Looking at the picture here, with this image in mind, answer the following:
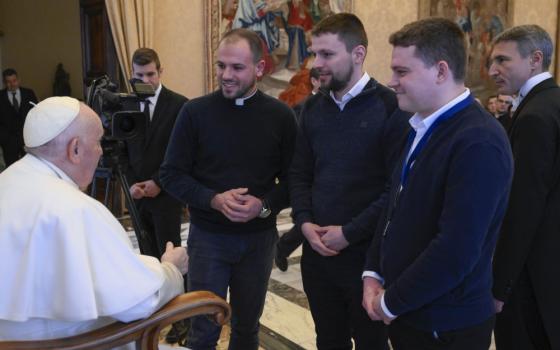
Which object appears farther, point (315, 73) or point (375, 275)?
point (315, 73)

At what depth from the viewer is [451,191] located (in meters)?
1.54

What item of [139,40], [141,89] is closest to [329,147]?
[141,89]

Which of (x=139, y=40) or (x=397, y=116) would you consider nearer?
(x=397, y=116)

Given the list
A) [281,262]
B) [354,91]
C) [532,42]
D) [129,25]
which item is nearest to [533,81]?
[532,42]

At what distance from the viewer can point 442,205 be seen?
5.32 ft

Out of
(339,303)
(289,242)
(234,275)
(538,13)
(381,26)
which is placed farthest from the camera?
(538,13)

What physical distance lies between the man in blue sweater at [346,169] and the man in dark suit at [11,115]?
21.6 ft

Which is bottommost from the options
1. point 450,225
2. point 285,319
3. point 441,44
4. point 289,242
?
point 285,319

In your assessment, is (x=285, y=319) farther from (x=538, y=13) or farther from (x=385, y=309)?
(x=538, y=13)

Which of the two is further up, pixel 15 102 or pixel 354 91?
pixel 354 91

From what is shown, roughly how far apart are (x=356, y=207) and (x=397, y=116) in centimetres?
42

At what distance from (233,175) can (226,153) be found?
11 cm

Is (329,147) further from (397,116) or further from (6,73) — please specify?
(6,73)

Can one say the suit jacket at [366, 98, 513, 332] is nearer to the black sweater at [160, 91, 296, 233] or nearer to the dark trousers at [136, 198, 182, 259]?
the black sweater at [160, 91, 296, 233]
